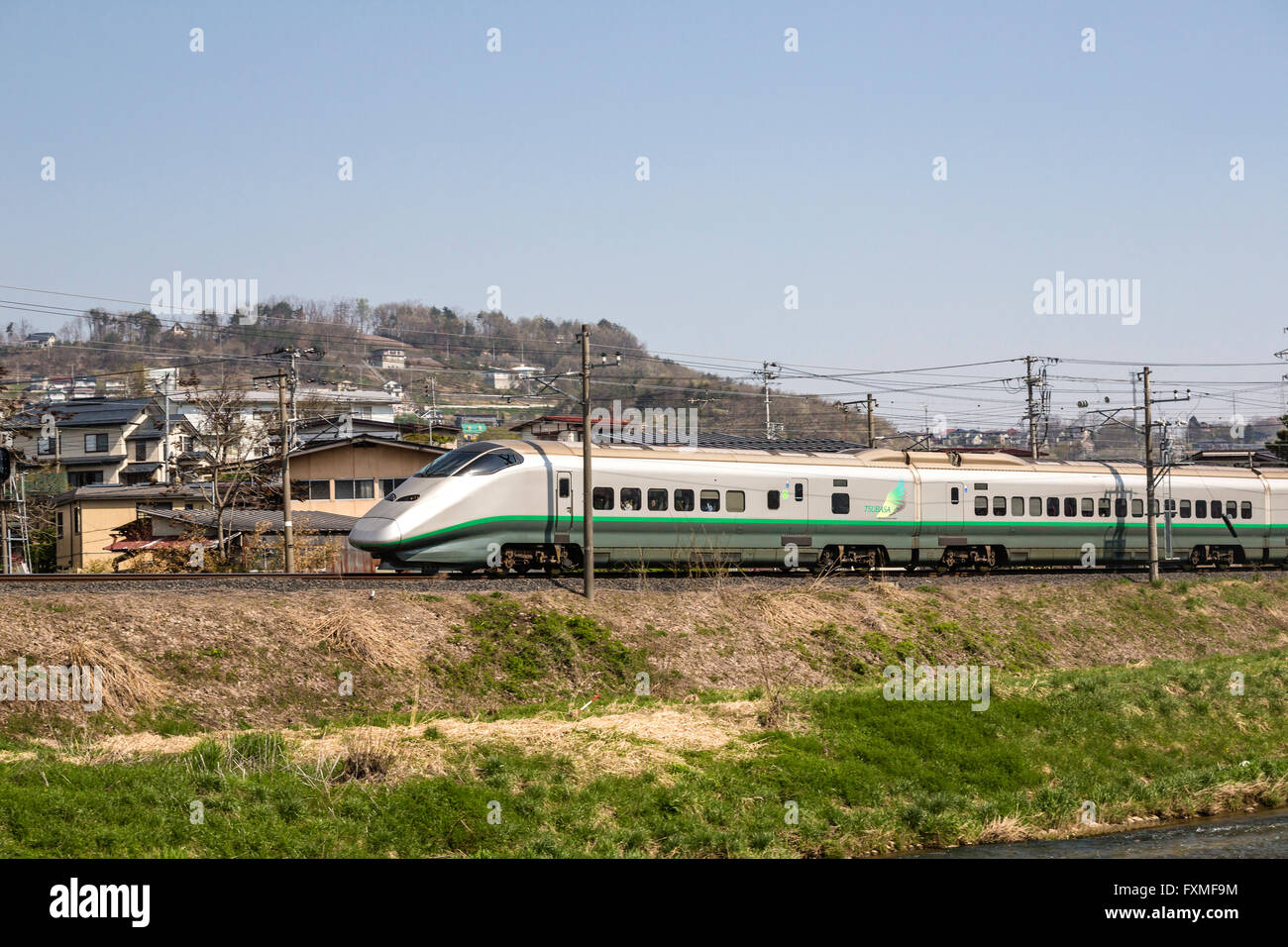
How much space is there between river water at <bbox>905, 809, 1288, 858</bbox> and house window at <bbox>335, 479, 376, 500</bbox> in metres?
42.6

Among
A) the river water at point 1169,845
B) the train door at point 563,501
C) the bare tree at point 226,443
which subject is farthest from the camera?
the bare tree at point 226,443

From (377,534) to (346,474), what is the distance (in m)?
30.9

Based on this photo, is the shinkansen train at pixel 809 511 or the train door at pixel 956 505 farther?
the train door at pixel 956 505

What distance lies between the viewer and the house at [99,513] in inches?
2165

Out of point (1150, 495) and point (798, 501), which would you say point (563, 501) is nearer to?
A: point (798, 501)

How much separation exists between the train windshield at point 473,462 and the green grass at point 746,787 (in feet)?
15.8

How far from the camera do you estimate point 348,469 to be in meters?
56.6

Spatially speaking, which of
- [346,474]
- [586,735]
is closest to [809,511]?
[586,735]

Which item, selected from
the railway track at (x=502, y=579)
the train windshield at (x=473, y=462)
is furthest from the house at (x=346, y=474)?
the train windshield at (x=473, y=462)

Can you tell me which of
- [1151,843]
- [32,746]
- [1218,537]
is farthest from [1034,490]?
[32,746]

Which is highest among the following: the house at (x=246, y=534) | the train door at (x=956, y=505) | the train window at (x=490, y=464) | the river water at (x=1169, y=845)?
the train window at (x=490, y=464)

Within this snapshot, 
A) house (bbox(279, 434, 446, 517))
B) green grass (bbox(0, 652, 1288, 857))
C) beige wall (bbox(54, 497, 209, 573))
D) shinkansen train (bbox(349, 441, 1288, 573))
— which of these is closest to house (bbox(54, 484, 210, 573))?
beige wall (bbox(54, 497, 209, 573))

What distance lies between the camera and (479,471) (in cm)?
2762

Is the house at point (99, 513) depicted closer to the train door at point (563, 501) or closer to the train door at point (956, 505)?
the train door at point (563, 501)
